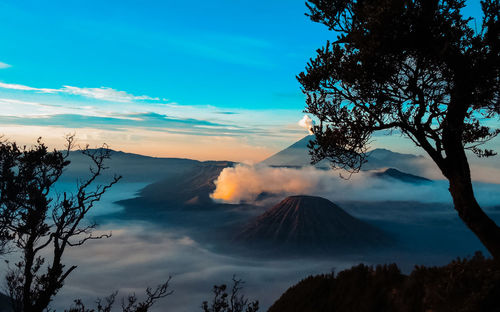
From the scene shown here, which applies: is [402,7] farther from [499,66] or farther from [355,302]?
[355,302]

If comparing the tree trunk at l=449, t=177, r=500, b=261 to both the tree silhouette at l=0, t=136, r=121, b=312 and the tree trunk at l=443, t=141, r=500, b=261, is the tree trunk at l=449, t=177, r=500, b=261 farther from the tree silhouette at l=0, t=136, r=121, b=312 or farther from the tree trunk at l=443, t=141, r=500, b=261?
the tree silhouette at l=0, t=136, r=121, b=312

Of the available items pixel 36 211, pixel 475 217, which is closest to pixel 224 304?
pixel 36 211

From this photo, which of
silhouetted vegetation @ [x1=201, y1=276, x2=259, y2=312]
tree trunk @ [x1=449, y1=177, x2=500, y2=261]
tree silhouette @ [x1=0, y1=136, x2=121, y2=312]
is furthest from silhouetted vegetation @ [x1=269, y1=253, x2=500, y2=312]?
tree silhouette @ [x1=0, y1=136, x2=121, y2=312]

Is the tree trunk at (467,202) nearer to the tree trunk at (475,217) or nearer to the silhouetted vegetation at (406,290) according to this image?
the tree trunk at (475,217)

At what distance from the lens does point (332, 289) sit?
7355 millimetres

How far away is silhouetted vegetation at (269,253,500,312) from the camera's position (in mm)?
5074

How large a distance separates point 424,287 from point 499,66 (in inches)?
258

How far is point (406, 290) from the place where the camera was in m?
5.89

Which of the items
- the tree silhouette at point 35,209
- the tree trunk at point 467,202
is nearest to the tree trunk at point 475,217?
the tree trunk at point 467,202

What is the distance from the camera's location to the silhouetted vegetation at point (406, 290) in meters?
5.07

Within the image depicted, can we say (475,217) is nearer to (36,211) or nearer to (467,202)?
(467,202)

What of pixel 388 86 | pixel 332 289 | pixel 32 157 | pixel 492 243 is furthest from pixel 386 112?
pixel 32 157

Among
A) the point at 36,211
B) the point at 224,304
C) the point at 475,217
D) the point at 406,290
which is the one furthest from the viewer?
the point at 224,304

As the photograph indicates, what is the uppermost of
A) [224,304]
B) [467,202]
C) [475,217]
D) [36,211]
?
[467,202]
